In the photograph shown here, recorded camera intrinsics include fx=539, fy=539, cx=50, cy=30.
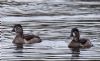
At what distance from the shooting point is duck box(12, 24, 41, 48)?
69.9ft

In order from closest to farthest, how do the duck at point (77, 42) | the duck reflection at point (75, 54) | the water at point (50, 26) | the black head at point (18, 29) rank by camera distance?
the duck reflection at point (75, 54)
the water at point (50, 26)
the duck at point (77, 42)
the black head at point (18, 29)

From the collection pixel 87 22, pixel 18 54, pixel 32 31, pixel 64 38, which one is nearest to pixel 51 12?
pixel 87 22

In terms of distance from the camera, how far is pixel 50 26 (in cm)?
2434

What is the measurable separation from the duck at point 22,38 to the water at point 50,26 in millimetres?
219

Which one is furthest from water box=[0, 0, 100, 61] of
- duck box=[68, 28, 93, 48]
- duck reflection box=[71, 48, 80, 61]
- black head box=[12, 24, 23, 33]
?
black head box=[12, 24, 23, 33]

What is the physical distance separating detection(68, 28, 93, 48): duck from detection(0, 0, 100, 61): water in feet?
0.68

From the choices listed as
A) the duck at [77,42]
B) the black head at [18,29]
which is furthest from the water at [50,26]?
the black head at [18,29]

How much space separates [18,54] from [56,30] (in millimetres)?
4678

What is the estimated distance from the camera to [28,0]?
35.6 metres

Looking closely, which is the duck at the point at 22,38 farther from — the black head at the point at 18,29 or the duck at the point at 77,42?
the duck at the point at 77,42

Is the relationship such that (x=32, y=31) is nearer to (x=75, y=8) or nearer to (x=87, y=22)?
(x=87, y=22)

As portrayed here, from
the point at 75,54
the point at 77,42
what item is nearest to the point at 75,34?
the point at 77,42

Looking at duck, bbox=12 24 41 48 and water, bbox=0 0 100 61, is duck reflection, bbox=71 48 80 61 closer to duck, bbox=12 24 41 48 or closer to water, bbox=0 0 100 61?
water, bbox=0 0 100 61

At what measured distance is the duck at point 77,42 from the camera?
67.1 ft
